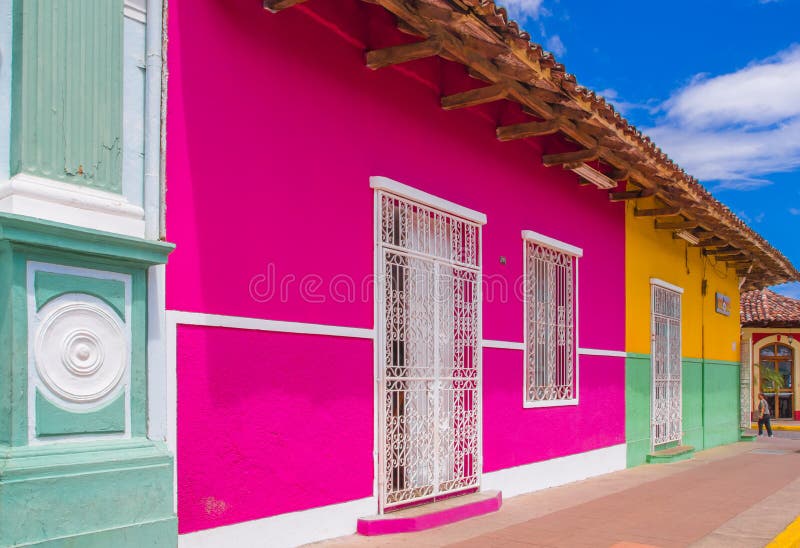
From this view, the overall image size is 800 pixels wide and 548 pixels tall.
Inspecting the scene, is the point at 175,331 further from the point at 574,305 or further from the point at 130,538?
the point at 574,305

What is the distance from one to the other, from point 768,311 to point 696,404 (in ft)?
46.4

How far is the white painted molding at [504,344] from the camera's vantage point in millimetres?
7438

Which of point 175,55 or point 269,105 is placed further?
point 269,105

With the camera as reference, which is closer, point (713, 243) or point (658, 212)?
point (658, 212)

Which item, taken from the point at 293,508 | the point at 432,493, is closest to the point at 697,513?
the point at 432,493

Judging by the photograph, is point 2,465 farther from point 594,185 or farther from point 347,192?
point 594,185

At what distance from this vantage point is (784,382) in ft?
84.7

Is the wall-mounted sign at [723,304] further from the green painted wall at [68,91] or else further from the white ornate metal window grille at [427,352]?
the green painted wall at [68,91]

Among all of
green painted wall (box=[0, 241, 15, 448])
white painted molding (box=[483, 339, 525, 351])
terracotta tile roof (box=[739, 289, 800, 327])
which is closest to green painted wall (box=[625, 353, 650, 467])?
white painted molding (box=[483, 339, 525, 351])

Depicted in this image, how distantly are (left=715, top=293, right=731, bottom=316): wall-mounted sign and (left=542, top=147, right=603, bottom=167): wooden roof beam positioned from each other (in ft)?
27.2

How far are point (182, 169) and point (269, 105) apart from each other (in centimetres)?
87

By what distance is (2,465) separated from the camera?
339 cm

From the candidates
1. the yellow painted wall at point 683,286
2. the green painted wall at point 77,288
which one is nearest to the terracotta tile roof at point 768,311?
the yellow painted wall at point 683,286

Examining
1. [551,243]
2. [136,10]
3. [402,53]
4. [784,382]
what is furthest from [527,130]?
[784,382]
